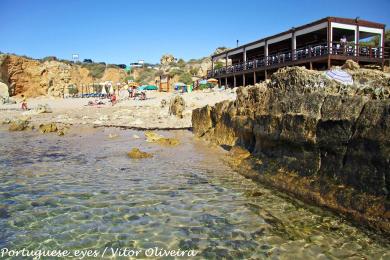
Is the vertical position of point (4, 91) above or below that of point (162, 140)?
above

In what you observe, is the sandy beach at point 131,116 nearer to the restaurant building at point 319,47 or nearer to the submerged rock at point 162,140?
the submerged rock at point 162,140

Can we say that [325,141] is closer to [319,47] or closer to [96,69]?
[319,47]

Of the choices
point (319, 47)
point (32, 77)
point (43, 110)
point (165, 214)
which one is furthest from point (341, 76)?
point (32, 77)

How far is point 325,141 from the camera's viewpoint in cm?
553

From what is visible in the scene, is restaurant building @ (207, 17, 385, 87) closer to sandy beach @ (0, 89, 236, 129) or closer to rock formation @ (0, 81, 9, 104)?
sandy beach @ (0, 89, 236, 129)

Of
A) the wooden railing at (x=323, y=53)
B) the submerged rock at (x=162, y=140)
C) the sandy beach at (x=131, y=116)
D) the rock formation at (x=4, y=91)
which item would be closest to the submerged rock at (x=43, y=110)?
the sandy beach at (x=131, y=116)

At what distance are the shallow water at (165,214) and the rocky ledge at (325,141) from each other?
0.35 meters

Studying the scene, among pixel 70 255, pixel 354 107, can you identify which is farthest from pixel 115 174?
pixel 354 107

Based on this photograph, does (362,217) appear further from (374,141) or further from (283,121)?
(283,121)

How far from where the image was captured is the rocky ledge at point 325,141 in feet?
14.9

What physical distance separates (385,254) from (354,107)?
222cm

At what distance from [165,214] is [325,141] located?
112 inches

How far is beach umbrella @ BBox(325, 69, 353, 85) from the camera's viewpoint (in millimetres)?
6410

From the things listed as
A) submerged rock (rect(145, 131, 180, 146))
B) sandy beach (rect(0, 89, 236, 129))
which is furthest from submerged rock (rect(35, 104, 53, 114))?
submerged rock (rect(145, 131, 180, 146))
